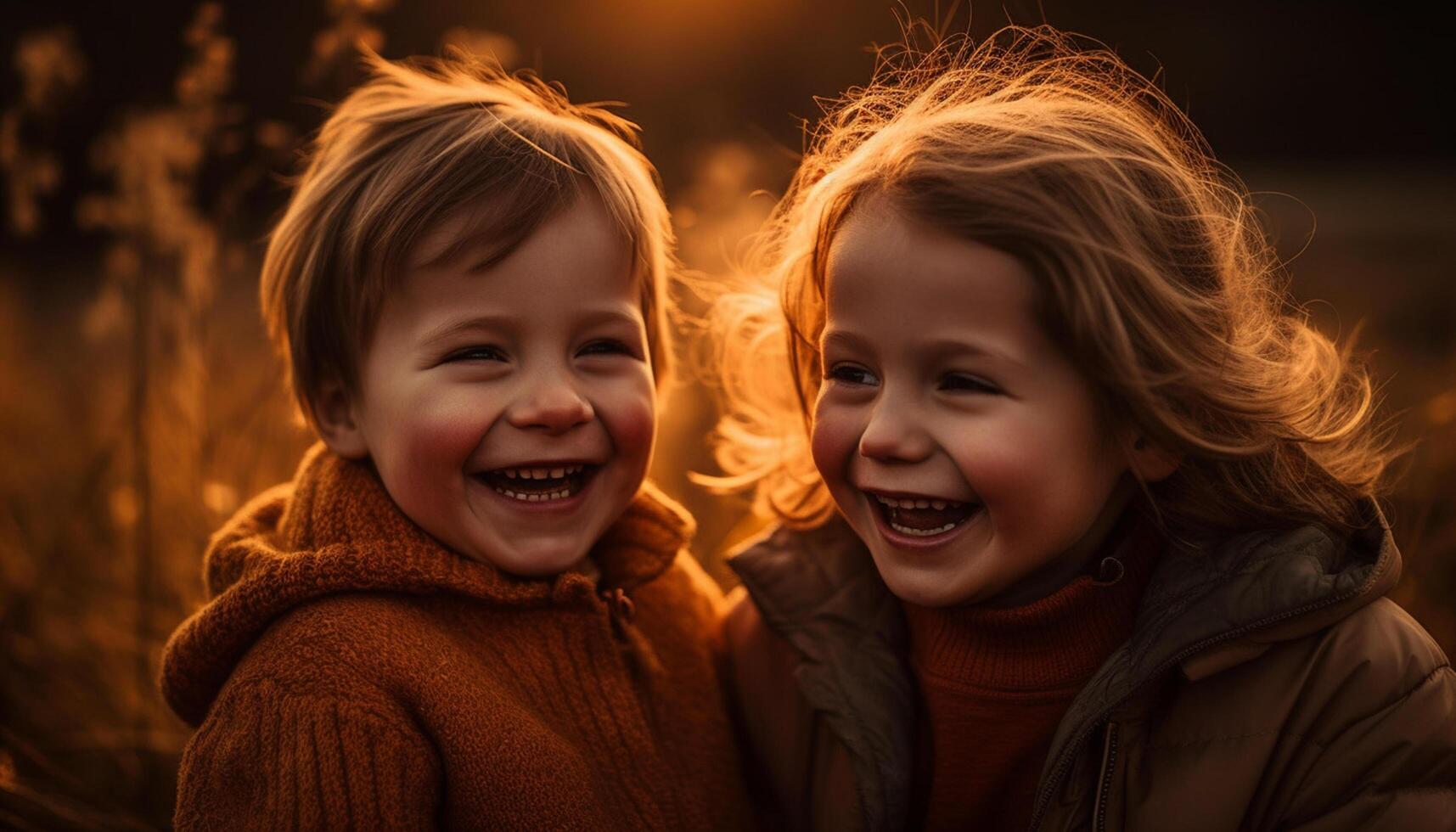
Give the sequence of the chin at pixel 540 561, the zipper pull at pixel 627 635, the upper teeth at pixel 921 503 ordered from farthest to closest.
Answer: the zipper pull at pixel 627 635
the chin at pixel 540 561
the upper teeth at pixel 921 503

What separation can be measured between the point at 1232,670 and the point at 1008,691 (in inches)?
14.6

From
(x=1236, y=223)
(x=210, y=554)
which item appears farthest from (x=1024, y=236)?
(x=210, y=554)

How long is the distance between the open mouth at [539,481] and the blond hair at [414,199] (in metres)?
0.32

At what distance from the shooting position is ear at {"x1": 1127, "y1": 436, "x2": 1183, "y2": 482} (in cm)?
191

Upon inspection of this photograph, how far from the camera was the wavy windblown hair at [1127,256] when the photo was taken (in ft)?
5.86

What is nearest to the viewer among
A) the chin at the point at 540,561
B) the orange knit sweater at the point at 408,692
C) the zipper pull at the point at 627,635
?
the orange knit sweater at the point at 408,692

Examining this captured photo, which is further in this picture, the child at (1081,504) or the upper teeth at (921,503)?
the upper teeth at (921,503)

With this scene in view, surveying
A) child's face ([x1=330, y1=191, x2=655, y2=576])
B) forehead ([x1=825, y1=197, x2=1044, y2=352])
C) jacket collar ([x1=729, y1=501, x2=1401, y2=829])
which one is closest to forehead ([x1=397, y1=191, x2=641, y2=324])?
child's face ([x1=330, y1=191, x2=655, y2=576])

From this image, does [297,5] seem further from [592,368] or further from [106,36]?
[592,368]

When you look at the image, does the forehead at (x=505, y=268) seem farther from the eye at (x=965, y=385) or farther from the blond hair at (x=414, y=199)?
the eye at (x=965, y=385)

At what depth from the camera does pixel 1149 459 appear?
6.32 feet

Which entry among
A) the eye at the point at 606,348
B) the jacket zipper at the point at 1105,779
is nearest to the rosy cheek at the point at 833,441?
the eye at the point at 606,348

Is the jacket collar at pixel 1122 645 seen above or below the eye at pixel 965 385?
below

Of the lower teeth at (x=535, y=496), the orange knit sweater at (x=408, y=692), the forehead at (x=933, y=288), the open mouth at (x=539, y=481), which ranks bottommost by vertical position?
the orange knit sweater at (x=408, y=692)
